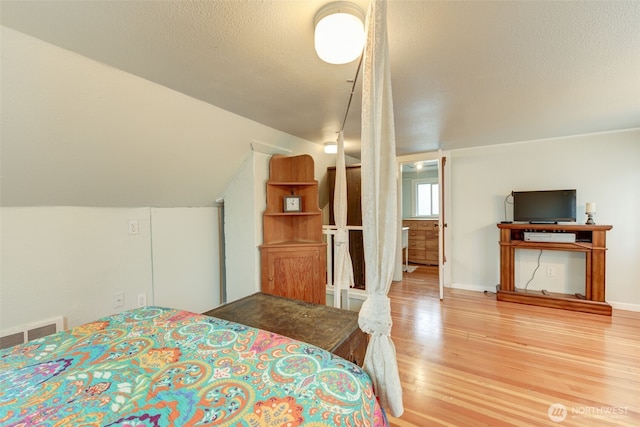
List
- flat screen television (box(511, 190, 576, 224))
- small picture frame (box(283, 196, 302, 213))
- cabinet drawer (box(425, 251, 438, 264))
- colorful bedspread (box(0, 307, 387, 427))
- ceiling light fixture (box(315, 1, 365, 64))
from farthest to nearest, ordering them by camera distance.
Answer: cabinet drawer (box(425, 251, 438, 264)) < flat screen television (box(511, 190, 576, 224)) < small picture frame (box(283, 196, 302, 213)) < ceiling light fixture (box(315, 1, 365, 64)) < colorful bedspread (box(0, 307, 387, 427))

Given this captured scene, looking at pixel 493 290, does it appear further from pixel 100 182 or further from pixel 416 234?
pixel 100 182

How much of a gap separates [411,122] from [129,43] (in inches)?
87.4

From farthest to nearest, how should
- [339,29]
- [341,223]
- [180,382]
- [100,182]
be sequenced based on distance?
[341,223], [100,182], [339,29], [180,382]

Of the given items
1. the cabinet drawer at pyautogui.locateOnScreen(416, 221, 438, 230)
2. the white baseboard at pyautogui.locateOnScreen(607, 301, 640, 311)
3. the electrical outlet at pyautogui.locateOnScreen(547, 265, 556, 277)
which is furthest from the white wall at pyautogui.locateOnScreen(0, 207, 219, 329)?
the white baseboard at pyautogui.locateOnScreen(607, 301, 640, 311)

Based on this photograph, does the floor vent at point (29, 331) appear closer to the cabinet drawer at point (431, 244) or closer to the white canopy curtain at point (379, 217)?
the white canopy curtain at point (379, 217)

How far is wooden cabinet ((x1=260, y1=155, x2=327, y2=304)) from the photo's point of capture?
2578 millimetres

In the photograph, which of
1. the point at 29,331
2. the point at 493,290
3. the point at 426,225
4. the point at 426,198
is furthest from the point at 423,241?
the point at 29,331

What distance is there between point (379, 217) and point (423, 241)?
5.03 metres

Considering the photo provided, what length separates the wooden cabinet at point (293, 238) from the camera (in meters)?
2.58

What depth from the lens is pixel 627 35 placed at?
1238 mm

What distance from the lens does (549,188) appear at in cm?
328

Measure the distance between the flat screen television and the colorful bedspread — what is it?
3490 mm

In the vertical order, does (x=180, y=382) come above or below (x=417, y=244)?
above

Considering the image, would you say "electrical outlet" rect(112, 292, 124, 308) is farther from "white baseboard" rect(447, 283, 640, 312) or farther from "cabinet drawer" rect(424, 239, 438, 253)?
"cabinet drawer" rect(424, 239, 438, 253)
